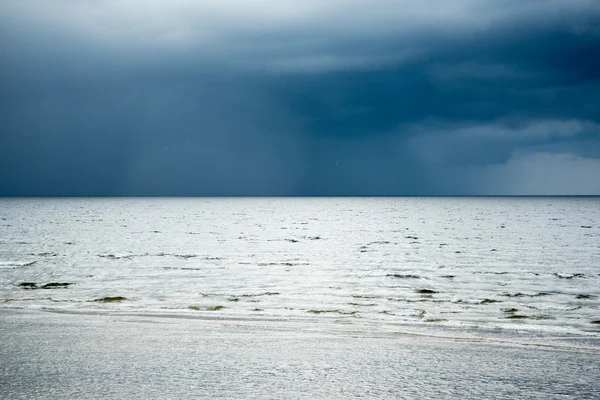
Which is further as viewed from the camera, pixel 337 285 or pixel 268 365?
pixel 337 285

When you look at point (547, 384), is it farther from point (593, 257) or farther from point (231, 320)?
point (593, 257)

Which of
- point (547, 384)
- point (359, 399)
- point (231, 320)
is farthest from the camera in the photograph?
point (231, 320)

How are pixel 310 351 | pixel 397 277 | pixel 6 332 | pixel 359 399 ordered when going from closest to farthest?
pixel 359 399, pixel 310 351, pixel 6 332, pixel 397 277

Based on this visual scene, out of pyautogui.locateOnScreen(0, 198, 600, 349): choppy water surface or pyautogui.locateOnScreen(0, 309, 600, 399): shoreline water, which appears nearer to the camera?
pyautogui.locateOnScreen(0, 309, 600, 399): shoreline water

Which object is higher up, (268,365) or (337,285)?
(268,365)

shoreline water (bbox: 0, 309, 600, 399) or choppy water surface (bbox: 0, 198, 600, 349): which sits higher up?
shoreline water (bbox: 0, 309, 600, 399)

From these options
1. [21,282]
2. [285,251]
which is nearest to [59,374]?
[21,282]

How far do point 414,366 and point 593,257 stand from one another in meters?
31.7

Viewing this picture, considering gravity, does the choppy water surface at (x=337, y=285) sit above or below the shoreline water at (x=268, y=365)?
below

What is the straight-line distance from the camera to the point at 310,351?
8.26 meters

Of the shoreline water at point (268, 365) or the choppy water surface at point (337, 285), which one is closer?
the shoreline water at point (268, 365)

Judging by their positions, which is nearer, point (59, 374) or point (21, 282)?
point (59, 374)

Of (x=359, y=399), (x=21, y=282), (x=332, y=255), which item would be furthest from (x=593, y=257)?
(x=359, y=399)

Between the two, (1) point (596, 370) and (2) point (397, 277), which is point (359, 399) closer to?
(1) point (596, 370)
